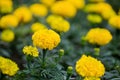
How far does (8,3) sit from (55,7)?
52 centimetres

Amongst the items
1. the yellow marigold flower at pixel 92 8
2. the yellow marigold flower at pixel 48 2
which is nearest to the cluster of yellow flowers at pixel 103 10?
the yellow marigold flower at pixel 92 8

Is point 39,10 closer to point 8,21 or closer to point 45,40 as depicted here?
point 8,21

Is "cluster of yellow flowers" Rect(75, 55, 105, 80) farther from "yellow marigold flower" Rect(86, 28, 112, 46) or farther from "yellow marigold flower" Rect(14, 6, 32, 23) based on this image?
"yellow marigold flower" Rect(14, 6, 32, 23)

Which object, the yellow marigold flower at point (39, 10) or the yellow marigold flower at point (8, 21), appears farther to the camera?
the yellow marigold flower at point (39, 10)

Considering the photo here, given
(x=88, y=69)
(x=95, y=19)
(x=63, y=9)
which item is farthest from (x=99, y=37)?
(x=63, y=9)

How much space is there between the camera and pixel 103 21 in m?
4.92

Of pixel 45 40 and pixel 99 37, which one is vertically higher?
pixel 45 40

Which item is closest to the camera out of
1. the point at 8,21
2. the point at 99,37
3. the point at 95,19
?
the point at 99,37

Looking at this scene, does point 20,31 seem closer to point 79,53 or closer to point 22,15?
point 22,15

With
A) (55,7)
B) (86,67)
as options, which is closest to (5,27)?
(55,7)

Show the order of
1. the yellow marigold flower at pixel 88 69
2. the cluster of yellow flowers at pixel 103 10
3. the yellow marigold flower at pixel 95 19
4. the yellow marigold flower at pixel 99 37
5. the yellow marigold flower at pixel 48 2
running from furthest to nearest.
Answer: the yellow marigold flower at pixel 48 2 → the cluster of yellow flowers at pixel 103 10 → the yellow marigold flower at pixel 95 19 → the yellow marigold flower at pixel 99 37 → the yellow marigold flower at pixel 88 69

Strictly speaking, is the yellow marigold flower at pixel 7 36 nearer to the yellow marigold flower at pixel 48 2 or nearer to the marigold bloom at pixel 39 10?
the marigold bloom at pixel 39 10

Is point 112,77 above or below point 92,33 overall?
below

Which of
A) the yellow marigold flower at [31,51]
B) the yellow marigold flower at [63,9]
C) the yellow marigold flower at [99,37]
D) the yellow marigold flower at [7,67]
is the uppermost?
the yellow marigold flower at [63,9]
